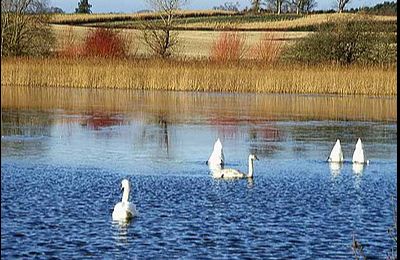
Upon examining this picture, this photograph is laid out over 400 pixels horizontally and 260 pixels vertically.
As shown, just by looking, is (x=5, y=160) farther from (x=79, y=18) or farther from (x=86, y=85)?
(x=79, y=18)

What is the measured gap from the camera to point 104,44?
44.9m

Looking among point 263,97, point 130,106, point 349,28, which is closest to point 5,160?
point 130,106

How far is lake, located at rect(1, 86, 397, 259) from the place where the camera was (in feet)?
28.9

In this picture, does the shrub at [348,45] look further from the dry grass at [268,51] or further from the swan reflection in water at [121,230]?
the swan reflection in water at [121,230]

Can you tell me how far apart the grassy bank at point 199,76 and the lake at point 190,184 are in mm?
6593

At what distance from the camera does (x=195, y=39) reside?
59094 millimetres

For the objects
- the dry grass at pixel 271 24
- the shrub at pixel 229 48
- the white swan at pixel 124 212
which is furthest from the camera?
the dry grass at pixel 271 24

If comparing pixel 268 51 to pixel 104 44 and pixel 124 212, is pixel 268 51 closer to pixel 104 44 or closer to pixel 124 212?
pixel 104 44

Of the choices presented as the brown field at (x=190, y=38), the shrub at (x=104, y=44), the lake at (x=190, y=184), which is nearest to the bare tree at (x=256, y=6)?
the brown field at (x=190, y=38)

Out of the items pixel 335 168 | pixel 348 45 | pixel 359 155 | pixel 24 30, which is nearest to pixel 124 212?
pixel 335 168

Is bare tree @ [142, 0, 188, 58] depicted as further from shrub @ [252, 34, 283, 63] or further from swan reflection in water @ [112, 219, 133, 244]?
swan reflection in water @ [112, 219, 133, 244]

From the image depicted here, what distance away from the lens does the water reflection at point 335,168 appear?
1400cm

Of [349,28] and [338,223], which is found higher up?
[349,28]

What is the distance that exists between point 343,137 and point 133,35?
3866 centimetres
